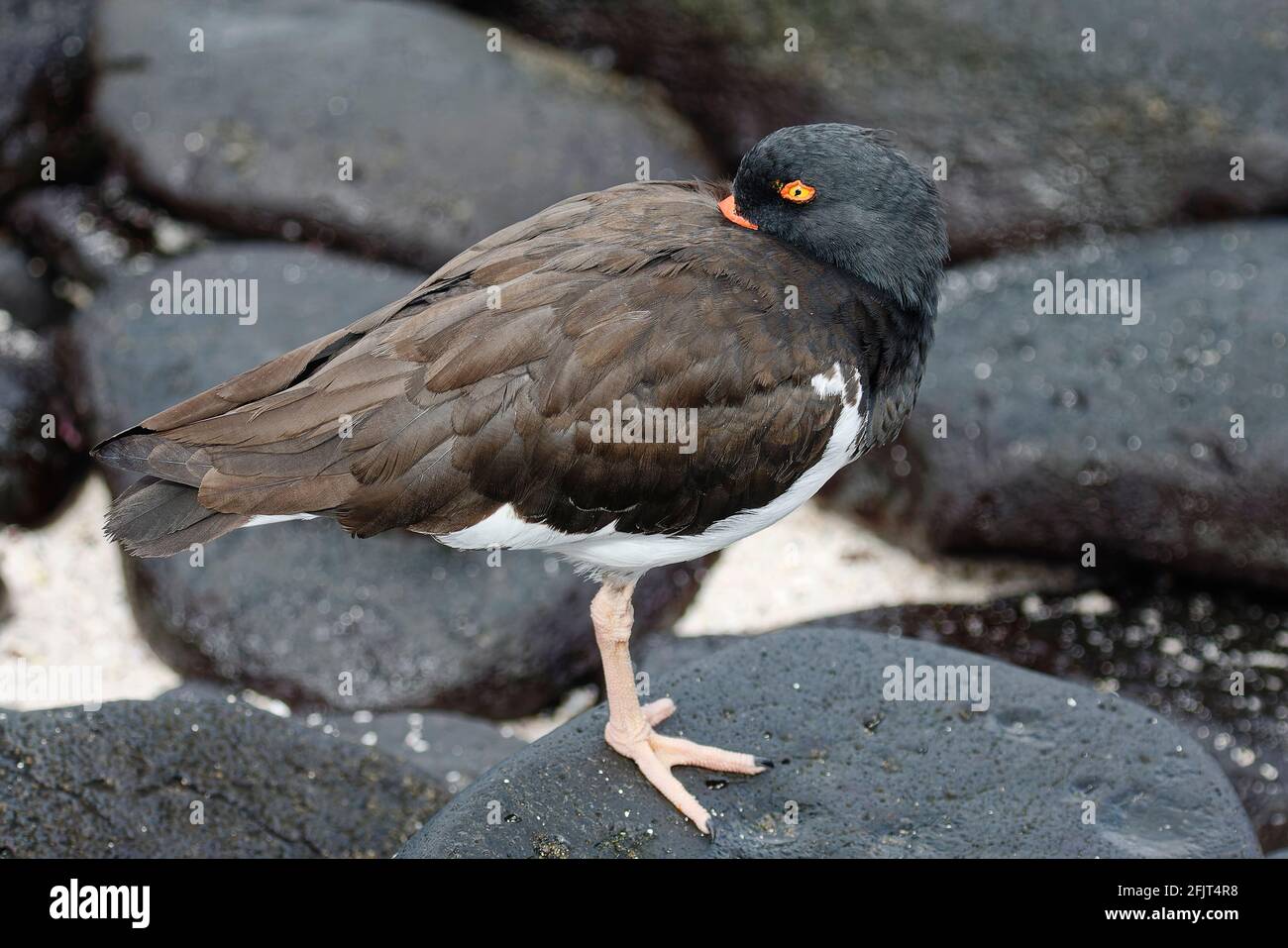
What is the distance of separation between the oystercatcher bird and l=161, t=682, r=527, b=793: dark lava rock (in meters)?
1.85

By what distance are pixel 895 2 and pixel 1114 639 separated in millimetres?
4386

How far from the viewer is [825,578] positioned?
28.3ft

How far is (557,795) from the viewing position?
16.6 feet

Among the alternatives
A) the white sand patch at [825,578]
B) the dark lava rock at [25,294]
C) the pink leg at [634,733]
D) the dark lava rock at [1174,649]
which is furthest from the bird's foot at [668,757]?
the dark lava rock at [25,294]

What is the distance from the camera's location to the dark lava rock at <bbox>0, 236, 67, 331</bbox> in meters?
9.53

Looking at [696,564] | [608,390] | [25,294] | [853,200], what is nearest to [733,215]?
[853,200]

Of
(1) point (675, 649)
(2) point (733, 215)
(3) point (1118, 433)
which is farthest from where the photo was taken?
(3) point (1118, 433)

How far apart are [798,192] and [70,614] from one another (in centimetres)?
549

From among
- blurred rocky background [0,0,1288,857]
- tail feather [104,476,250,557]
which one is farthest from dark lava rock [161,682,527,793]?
tail feather [104,476,250,557]

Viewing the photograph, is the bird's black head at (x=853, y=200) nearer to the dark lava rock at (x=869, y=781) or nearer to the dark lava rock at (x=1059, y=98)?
the dark lava rock at (x=869, y=781)

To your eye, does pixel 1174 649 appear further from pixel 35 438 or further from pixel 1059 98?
pixel 35 438

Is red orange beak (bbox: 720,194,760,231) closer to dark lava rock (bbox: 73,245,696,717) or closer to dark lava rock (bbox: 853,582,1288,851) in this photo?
dark lava rock (bbox: 73,245,696,717)

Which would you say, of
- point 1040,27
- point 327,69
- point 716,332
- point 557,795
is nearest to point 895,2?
point 1040,27

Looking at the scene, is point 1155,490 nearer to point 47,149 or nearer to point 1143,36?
point 1143,36
